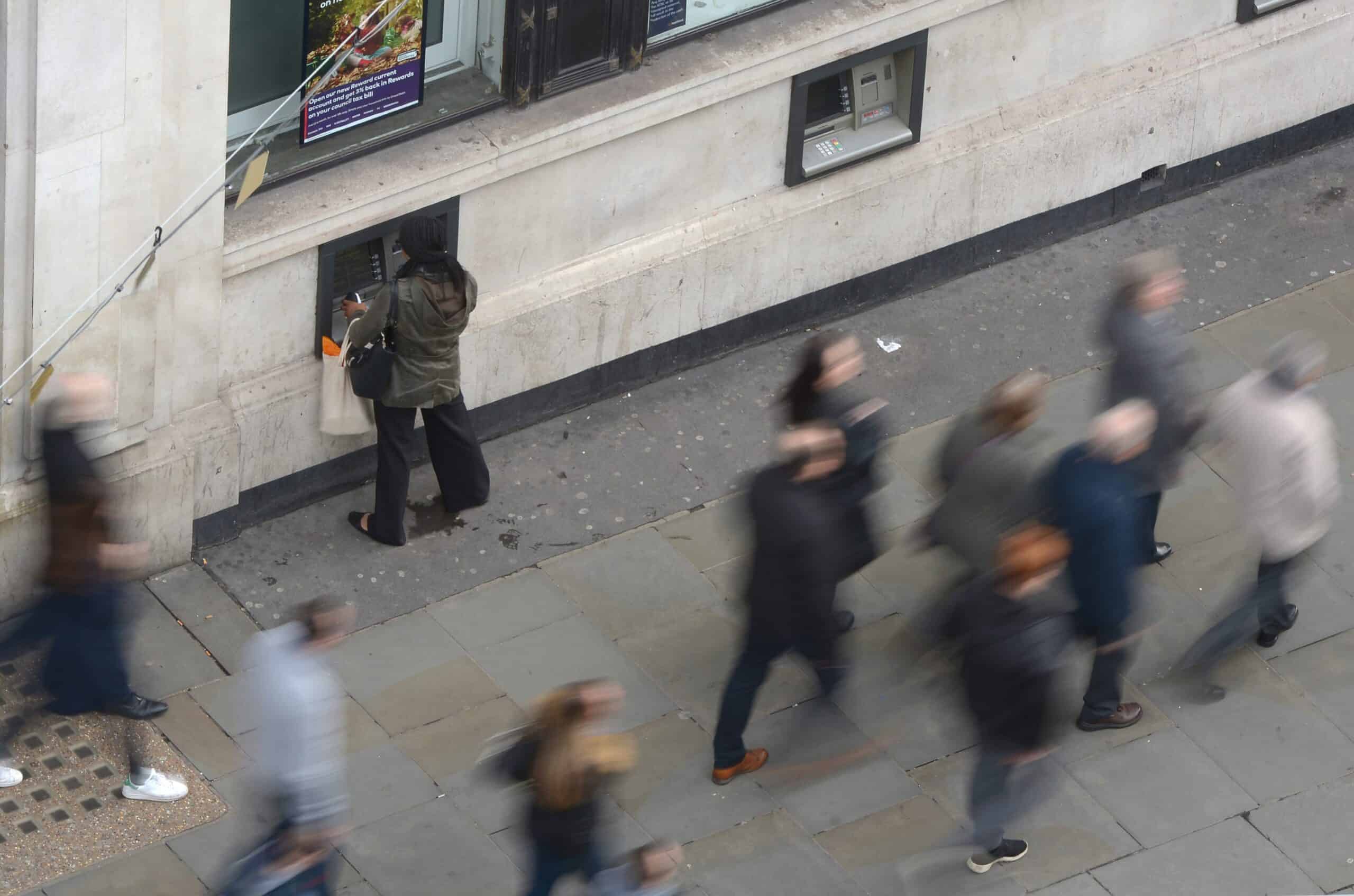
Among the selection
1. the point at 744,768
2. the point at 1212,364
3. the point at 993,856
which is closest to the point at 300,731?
the point at 744,768

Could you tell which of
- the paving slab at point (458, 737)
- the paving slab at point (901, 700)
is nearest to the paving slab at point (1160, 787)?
the paving slab at point (901, 700)

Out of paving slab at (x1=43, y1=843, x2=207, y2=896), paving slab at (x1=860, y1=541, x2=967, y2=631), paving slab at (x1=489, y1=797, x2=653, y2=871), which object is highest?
paving slab at (x1=860, y1=541, x2=967, y2=631)

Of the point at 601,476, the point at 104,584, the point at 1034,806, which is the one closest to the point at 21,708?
the point at 104,584

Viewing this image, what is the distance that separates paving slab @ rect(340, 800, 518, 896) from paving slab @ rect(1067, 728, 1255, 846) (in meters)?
2.42

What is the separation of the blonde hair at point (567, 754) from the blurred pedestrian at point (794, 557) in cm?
121

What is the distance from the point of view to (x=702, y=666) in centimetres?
1028

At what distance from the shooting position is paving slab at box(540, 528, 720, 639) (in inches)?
415

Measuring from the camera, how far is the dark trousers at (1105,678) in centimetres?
952

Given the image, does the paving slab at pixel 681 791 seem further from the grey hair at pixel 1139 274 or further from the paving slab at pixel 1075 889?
the grey hair at pixel 1139 274

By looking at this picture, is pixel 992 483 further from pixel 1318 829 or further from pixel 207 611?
pixel 207 611

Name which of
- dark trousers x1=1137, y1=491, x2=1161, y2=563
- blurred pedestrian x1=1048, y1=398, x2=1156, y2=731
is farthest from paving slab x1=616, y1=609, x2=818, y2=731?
dark trousers x1=1137, y1=491, x2=1161, y2=563

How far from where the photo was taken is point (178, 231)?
32.1 ft

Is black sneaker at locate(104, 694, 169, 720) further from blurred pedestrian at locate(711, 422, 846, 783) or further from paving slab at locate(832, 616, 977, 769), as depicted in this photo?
paving slab at locate(832, 616, 977, 769)

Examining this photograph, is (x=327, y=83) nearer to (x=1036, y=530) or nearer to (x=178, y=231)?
(x=178, y=231)
